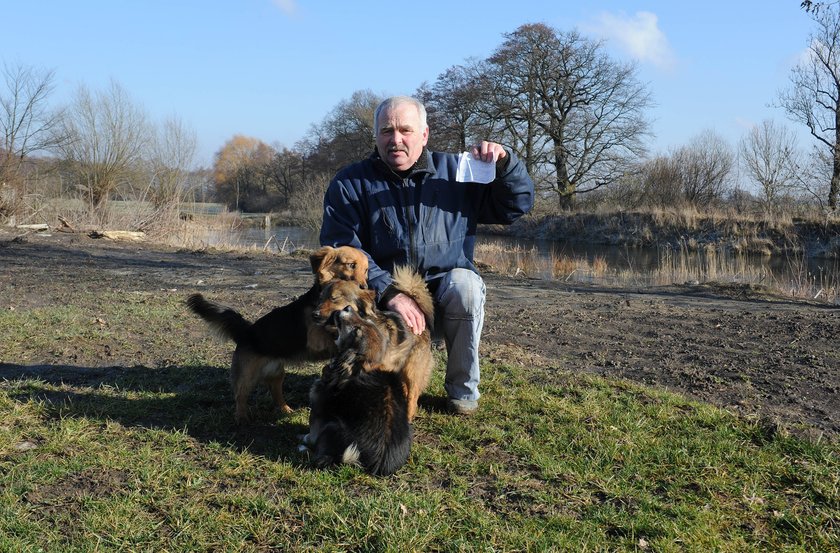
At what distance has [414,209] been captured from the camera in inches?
167

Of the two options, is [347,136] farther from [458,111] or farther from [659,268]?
[659,268]

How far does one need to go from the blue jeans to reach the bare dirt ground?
3.59 ft

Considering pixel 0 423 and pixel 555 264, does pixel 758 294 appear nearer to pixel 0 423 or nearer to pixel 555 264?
pixel 555 264

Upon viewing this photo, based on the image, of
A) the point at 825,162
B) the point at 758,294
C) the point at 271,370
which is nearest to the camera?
the point at 271,370

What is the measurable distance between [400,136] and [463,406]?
1.96 metres

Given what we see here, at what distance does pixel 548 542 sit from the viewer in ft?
8.59

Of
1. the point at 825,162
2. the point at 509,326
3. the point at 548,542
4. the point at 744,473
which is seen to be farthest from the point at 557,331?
the point at 825,162

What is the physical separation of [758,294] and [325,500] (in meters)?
10.7

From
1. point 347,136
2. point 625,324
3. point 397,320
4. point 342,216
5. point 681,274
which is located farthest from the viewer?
point 347,136

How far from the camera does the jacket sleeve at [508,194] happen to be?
164 inches

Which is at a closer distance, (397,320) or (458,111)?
(397,320)

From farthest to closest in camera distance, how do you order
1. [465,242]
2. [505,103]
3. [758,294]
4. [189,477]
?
[505,103] → [758,294] → [465,242] → [189,477]

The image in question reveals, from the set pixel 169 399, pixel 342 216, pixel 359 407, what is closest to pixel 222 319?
pixel 169 399

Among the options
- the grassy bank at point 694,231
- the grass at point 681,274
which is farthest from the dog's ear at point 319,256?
the grassy bank at point 694,231
